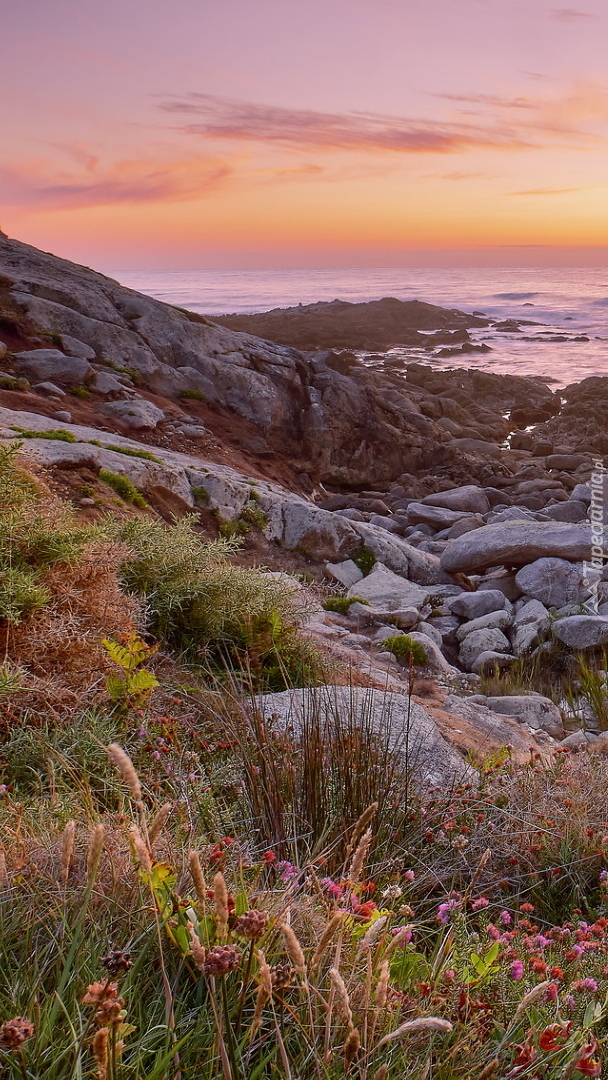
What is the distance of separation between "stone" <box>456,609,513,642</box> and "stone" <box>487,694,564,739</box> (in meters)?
3.75

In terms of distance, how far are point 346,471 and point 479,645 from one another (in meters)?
13.8

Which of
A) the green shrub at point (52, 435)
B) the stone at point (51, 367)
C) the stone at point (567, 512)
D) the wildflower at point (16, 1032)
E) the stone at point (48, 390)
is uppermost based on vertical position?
the stone at point (51, 367)

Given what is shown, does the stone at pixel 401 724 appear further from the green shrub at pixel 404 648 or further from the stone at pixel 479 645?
the stone at pixel 479 645

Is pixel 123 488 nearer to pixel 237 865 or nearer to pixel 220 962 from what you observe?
pixel 237 865

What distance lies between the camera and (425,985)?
184 cm

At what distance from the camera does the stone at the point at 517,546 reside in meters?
14.0

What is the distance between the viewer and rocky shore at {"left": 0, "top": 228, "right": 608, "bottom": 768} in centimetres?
1028

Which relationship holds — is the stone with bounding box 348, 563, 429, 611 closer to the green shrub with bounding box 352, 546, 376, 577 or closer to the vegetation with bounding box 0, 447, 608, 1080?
the green shrub with bounding box 352, 546, 376, 577

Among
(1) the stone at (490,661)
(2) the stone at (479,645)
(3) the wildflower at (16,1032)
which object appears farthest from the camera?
(2) the stone at (479,645)

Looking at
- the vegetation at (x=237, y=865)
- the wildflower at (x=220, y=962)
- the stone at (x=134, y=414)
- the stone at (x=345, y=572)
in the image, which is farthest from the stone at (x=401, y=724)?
the stone at (x=134, y=414)

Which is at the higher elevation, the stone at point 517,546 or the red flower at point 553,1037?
the red flower at point 553,1037

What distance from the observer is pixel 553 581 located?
1338 centimetres

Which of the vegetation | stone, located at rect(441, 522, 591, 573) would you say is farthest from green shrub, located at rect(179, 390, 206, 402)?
the vegetation

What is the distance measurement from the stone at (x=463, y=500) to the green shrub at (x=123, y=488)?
13.3 m
